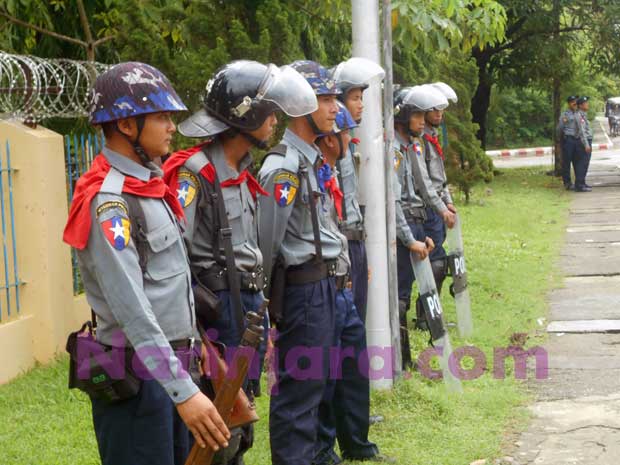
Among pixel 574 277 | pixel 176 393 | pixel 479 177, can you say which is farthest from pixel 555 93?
pixel 176 393

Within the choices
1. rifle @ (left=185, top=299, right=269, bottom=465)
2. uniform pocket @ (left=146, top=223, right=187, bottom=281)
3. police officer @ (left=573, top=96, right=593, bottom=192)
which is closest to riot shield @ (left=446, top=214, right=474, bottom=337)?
rifle @ (left=185, top=299, right=269, bottom=465)

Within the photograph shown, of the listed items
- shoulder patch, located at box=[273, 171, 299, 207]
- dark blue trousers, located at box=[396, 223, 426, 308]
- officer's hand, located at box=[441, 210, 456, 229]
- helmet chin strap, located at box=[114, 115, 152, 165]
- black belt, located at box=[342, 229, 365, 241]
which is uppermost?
helmet chin strap, located at box=[114, 115, 152, 165]

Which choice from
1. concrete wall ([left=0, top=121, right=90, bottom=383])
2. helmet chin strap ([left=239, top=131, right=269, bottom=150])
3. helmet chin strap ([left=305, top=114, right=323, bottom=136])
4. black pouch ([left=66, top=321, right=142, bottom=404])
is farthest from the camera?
concrete wall ([left=0, top=121, right=90, bottom=383])

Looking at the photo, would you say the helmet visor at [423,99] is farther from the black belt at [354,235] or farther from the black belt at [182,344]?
the black belt at [182,344]

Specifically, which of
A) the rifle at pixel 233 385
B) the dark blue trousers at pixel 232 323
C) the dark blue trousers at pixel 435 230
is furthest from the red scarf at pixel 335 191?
the dark blue trousers at pixel 435 230

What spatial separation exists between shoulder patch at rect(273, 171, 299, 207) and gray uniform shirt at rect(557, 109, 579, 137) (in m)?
17.5

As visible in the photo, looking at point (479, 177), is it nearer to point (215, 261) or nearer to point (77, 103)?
point (77, 103)

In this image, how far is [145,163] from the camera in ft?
11.6

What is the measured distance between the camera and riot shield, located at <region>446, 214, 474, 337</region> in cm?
852

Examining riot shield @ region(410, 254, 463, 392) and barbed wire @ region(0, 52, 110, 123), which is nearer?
riot shield @ region(410, 254, 463, 392)

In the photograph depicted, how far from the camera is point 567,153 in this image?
2173cm

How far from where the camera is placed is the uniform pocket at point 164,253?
349 centimetres

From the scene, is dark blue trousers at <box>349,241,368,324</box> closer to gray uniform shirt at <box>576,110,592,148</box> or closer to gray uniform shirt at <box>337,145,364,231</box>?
gray uniform shirt at <box>337,145,364,231</box>
